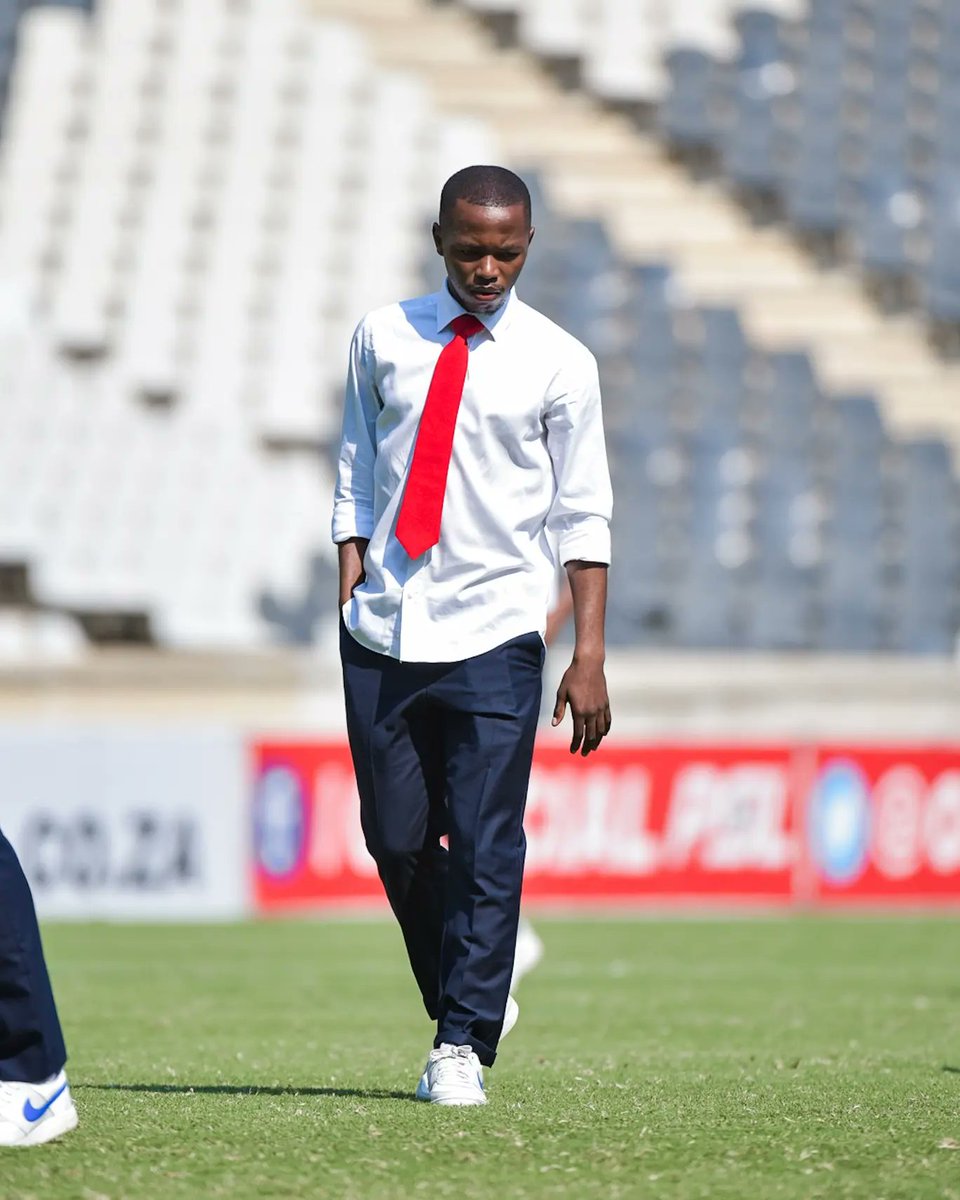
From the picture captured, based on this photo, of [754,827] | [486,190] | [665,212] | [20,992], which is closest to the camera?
[20,992]

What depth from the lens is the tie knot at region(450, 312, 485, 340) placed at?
4398mm

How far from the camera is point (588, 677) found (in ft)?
14.2

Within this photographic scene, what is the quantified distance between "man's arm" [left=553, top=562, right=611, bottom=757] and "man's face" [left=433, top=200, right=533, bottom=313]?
1.83 feet

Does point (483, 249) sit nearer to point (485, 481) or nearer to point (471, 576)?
point (485, 481)

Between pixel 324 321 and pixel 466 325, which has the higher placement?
pixel 324 321

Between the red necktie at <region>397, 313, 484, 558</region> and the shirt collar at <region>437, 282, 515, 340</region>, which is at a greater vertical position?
the shirt collar at <region>437, 282, 515, 340</region>

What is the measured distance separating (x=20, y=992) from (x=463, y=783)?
40.7 inches

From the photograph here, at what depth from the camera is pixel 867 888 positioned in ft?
46.9

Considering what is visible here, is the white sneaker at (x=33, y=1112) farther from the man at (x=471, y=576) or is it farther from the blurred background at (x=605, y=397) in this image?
the blurred background at (x=605, y=397)

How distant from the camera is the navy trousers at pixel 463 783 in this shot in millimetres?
4402

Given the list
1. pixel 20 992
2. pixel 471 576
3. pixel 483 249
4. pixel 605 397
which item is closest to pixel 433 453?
pixel 471 576

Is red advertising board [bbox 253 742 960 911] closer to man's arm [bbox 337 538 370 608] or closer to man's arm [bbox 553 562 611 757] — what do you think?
man's arm [bbox 337 538 370 608]

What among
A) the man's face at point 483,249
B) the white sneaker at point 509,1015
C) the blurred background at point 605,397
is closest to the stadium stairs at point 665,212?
the blurred background at point 605,397

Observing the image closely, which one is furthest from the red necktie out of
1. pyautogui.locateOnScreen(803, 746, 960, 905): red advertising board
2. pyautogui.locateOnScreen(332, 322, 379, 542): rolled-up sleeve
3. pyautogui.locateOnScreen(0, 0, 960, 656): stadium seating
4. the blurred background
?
pyautogui.locateOnScreen(0, 0, 960, 656): stadium seating
